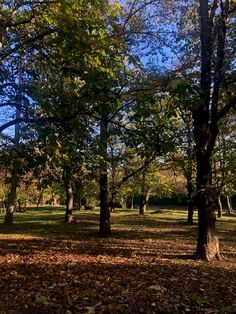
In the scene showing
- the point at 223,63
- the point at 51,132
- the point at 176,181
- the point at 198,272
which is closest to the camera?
the point at 51,132

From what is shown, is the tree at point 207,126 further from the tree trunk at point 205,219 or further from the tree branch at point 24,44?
the tree branch at point 24,44

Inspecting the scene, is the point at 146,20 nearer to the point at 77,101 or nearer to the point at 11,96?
the point at 77,101

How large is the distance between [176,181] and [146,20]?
21838 mm

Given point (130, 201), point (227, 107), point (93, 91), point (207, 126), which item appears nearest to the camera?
point (93, 91)

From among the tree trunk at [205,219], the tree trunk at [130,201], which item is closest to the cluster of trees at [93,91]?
the tree trunk at [205,219]

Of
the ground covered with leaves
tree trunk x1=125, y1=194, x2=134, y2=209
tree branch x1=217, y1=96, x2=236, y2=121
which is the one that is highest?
tree branch x1=217, y1=96, x2=236, y2=121

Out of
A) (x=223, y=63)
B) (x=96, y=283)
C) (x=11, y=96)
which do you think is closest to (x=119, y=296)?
(x=96, y=283)

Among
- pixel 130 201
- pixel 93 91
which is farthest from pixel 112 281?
pixel 130 201

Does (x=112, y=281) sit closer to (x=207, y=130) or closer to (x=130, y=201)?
(x=207, y=130)

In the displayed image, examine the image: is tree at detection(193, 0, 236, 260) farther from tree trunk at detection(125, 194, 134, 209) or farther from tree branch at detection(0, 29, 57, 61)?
tree trunk at detection(125, 194, 134, 209)

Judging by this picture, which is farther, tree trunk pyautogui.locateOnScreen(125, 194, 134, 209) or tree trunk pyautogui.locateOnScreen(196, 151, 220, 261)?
tree trunk pyautogui.locateOnScreen(125, 194, 134, 209)

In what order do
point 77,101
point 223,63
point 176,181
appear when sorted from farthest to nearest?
point 176,181 → point 223,63 → point 77,101

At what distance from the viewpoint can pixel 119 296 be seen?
21.3 ft

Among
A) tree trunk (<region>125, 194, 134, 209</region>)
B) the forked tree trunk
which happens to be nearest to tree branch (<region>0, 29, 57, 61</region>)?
the forked tree trunk
